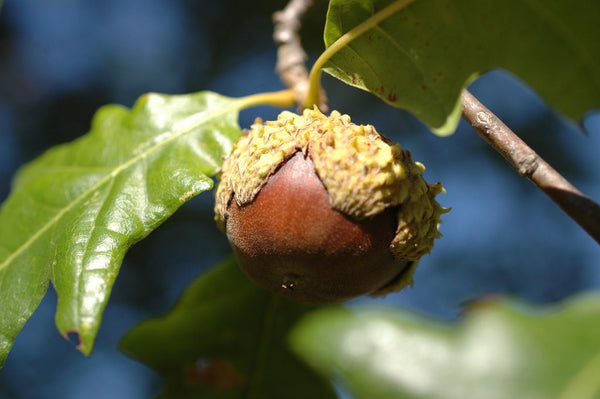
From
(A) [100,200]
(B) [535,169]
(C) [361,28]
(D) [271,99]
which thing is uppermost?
(C) [361,28]

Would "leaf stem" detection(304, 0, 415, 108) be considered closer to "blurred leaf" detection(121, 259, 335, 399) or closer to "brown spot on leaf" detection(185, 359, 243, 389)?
"blurred leaf" detection(121, 259, 335, 399)

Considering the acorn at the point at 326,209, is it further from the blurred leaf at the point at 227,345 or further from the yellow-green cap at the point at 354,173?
the blurred leaf at the point at 227,345

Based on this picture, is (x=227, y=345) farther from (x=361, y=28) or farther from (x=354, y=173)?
(x=361, y=28)

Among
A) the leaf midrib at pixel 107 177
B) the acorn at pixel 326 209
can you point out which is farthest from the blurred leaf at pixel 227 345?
the acorn at pixel 326 209

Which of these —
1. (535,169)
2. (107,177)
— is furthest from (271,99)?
(535,169)

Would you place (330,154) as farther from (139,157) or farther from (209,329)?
(209,329)

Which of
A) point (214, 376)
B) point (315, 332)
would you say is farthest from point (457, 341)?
point (214, 376)
